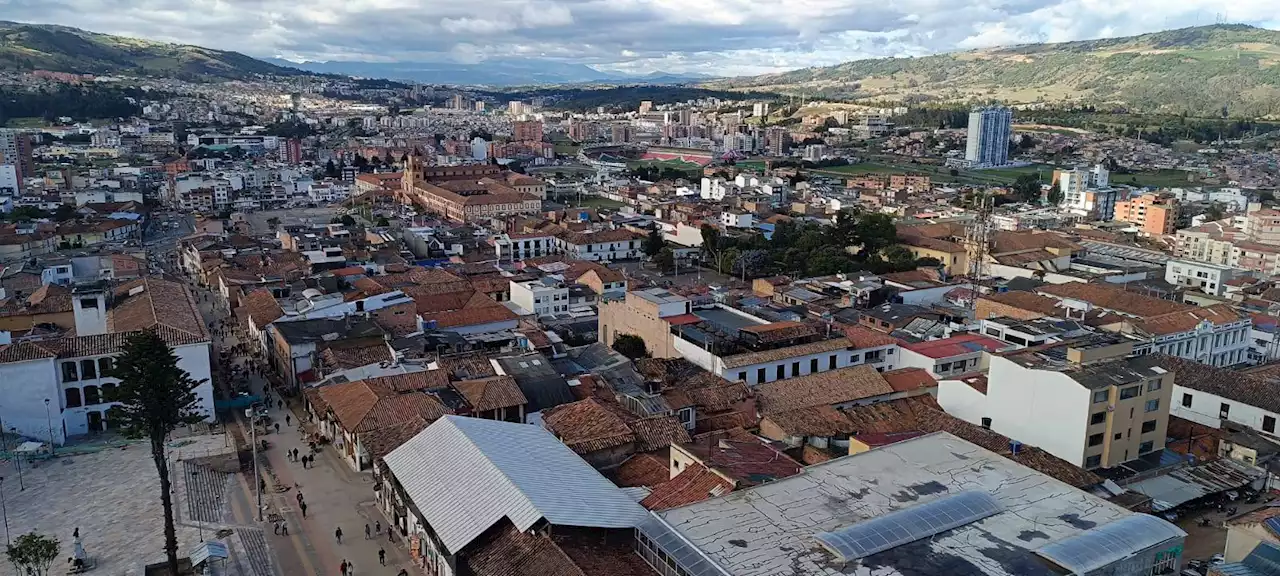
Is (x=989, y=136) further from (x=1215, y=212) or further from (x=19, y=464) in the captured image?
(x=19, y=464)

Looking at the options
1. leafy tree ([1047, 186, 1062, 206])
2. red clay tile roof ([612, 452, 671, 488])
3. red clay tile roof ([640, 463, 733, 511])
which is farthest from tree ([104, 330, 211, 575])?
leafy tree ([1047, 186, 1062, 206])

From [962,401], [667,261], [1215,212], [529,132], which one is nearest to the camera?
[962,401]

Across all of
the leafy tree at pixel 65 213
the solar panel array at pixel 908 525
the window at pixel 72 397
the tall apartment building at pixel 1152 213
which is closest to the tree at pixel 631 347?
the solar panel array at pixel 908 525

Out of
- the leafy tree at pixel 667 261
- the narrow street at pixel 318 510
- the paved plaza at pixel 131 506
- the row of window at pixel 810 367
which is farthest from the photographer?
the leafy tree at pixel 667 261

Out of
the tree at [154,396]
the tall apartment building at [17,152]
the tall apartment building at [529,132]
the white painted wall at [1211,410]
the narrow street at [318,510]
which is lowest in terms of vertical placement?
the narrow street at [318,510]

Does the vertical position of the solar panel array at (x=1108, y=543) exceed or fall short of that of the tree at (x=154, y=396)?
it falls short

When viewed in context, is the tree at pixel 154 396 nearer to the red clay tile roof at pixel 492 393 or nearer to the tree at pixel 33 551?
the tree at pixel 33 551

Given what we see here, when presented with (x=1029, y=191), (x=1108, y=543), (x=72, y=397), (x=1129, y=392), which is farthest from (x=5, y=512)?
(x=1029, y=191)
